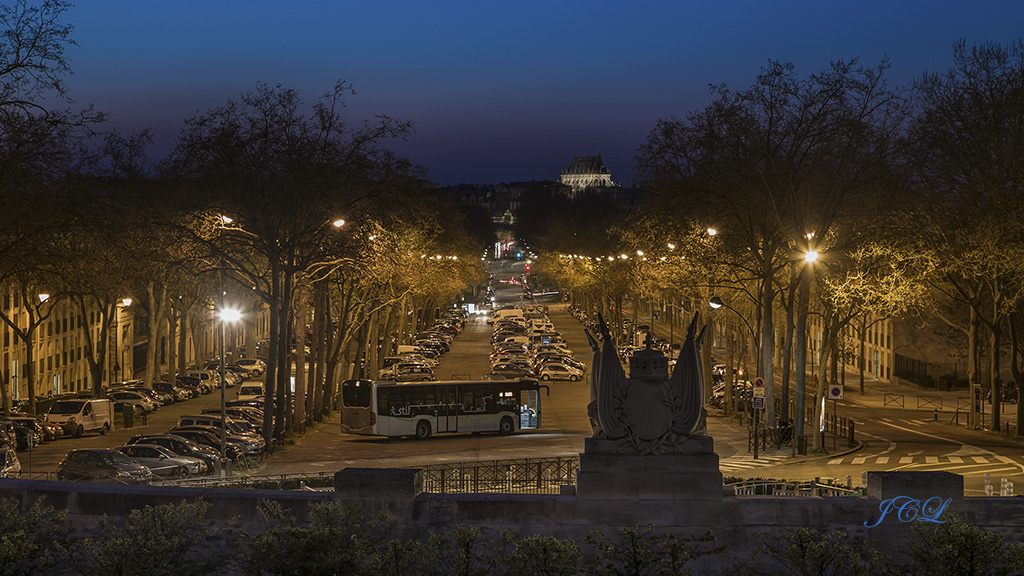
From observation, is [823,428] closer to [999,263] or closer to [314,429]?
[999,263]

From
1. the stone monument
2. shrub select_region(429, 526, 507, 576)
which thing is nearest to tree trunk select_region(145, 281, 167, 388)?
the stone monument

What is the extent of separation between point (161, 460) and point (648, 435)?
72.9 ft

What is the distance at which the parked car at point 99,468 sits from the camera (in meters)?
30.8

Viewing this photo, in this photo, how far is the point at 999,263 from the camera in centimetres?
4288

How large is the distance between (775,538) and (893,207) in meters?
33.7

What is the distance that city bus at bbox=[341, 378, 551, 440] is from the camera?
46688 millimetres

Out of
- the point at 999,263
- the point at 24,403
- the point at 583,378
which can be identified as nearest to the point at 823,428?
the point at 999,263

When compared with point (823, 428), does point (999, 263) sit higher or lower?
higher

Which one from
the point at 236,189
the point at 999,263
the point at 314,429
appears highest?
the point at 236,189

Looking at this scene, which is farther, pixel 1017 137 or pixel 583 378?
pixel 583 378

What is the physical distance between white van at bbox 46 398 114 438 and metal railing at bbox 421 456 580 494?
23670mm

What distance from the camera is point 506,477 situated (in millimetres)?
29859

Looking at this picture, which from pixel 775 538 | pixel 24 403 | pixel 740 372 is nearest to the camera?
pixel 775 538

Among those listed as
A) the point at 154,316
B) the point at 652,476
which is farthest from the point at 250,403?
the point at 652,476
